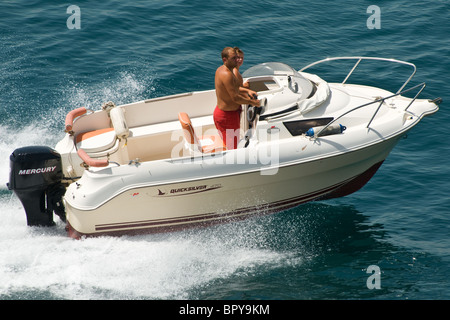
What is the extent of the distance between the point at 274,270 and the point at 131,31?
824 cm

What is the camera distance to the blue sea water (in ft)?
25.8

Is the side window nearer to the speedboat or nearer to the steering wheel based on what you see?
the speedboat

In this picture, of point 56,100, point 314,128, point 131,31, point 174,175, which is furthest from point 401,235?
point 131,31

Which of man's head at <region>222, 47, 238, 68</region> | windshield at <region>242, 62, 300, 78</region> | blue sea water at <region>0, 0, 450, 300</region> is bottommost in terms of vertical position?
blue sea water at <region>0, 0, 450, 300</region>

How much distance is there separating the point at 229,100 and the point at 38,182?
2.75 m

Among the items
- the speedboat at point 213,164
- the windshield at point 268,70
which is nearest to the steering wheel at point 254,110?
the speedboat at point 213,164

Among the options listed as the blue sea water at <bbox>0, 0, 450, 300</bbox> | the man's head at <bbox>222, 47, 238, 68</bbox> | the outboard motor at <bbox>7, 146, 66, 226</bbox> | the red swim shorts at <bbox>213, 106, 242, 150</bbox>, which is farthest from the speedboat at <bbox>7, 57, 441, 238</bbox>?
the man's head at <bbox>222, 47, 238, 68</bbox>

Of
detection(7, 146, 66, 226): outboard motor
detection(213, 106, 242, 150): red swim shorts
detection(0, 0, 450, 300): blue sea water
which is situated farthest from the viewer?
detection(213, 106, 242, 150): red swim shorts

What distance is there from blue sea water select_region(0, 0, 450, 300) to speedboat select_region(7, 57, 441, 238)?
381mm

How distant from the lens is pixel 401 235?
29.7 feet

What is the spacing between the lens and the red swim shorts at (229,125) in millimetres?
8398

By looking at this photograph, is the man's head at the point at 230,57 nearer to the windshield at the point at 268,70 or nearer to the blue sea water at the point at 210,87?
the windshield at the point at 268,70

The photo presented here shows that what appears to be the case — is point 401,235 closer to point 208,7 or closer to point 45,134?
point 45,134

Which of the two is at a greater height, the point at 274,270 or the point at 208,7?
the point at 208,7
